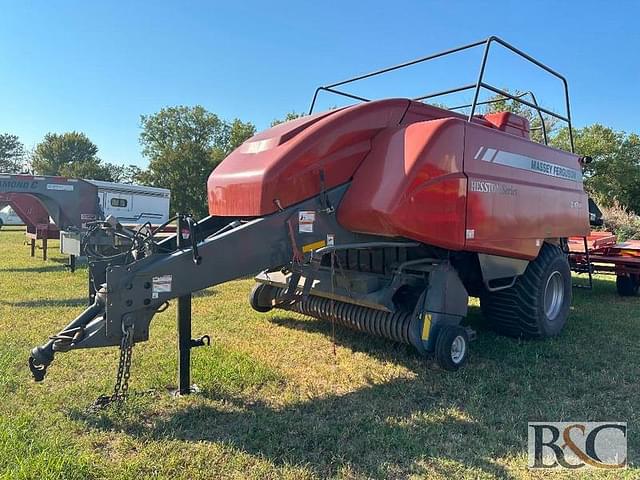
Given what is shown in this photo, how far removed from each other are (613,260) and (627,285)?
657 mm

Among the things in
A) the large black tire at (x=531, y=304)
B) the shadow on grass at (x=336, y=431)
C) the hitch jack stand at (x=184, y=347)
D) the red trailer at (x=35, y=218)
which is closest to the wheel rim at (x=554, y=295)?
the large black tire at (x=531, y=304)

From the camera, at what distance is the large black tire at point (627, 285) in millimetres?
8008

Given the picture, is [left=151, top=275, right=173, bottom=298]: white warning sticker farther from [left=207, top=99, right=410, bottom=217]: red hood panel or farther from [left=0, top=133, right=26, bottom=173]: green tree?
[left=0, top=133, right=26, bottom=173]: green tree

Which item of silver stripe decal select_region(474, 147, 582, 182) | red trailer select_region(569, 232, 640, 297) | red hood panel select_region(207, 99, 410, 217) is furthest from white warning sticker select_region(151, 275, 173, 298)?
red trailer select_region(569, 232, 640, 297)

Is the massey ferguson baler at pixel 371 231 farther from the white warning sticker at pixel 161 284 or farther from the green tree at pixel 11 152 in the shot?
the green tree at pixel 11 152

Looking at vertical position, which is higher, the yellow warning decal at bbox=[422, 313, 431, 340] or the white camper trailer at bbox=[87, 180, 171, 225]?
the white camper trailer at bbox=[87, 180, 171, 225]

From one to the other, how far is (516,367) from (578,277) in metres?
6.69

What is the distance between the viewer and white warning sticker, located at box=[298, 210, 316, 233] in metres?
3.70

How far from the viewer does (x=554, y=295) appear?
5.67 m

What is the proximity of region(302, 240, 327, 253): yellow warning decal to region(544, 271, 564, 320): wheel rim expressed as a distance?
9.97 feet

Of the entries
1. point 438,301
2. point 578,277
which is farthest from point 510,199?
point 578,277

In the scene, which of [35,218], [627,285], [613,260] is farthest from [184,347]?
[35,218]

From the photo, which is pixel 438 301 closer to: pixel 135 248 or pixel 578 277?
pixel 135 248
